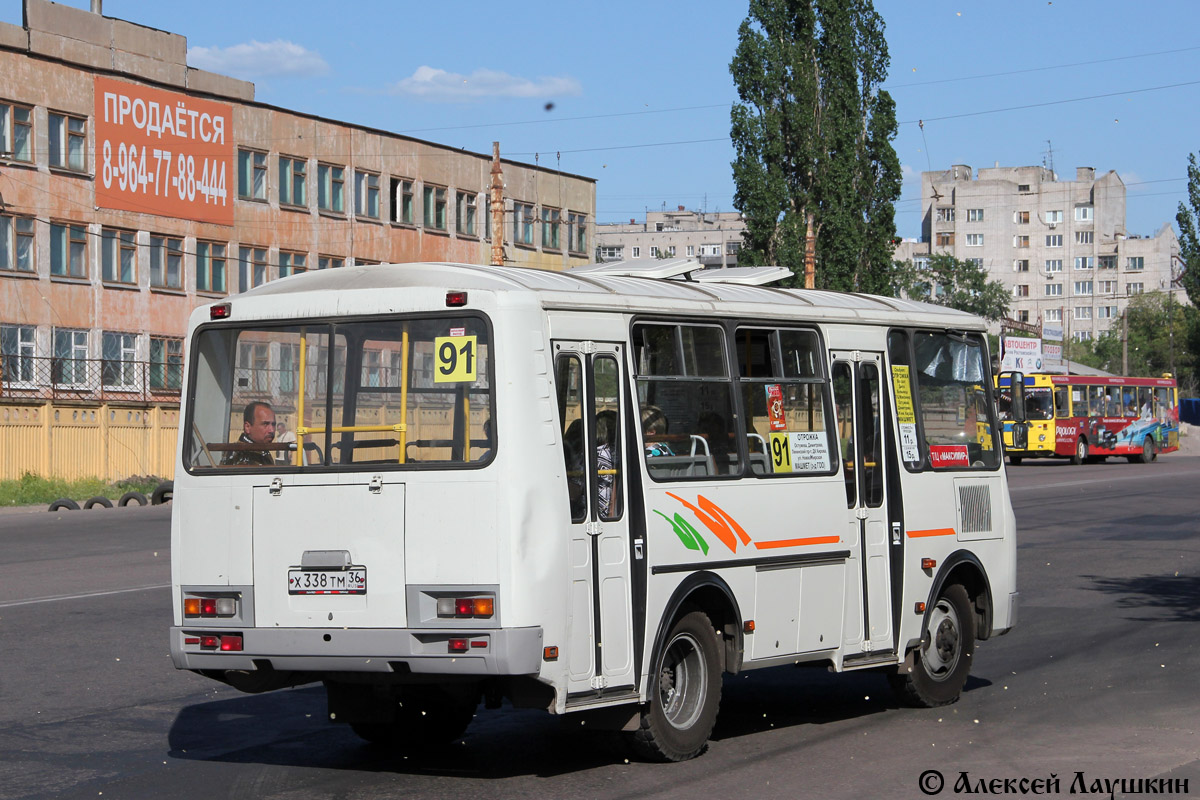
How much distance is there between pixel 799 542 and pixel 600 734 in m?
1.69

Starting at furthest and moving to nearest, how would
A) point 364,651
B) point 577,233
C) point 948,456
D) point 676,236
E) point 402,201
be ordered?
point 676,236 → point 577,233 → point 402,201 → point 948,456 → point 364,651

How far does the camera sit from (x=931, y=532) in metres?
10.2

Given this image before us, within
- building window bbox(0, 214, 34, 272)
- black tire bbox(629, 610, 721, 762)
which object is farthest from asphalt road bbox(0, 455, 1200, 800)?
building window bbox(0, 214, 34, 272)

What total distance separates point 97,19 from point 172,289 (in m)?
8.67

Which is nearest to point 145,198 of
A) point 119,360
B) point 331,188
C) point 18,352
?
point 119,360

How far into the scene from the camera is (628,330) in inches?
324

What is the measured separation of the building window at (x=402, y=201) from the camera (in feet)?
193

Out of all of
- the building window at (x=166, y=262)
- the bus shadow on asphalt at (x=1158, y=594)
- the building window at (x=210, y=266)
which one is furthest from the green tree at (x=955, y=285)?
the bus shadow on asphalt at (x=1158, y=594)

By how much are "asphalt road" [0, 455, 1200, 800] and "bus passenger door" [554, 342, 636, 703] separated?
44 cm

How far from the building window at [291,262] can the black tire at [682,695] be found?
4703 centimetres

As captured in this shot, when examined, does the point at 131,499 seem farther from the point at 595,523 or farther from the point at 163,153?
the point at 595,523

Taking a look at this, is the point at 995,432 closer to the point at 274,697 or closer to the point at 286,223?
the point at 274,697

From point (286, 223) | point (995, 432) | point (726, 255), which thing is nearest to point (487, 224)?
point (286, 223)

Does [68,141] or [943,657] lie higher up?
[68,141]
